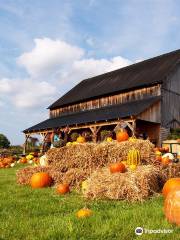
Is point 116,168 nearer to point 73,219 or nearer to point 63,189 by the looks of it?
→ point 63,189

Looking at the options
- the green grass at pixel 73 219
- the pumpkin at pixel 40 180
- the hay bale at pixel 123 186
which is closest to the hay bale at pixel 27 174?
the pumpkin at pixel 40 180

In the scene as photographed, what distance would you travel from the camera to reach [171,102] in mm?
27484

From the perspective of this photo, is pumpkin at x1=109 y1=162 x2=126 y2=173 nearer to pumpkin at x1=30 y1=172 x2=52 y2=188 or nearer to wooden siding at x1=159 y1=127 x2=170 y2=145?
pumpkin at x1=30 y1=172 x2=52 y2=188

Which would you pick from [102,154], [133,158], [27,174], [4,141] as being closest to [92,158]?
[102,154]

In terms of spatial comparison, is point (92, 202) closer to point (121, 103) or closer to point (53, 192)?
point (53, 192)

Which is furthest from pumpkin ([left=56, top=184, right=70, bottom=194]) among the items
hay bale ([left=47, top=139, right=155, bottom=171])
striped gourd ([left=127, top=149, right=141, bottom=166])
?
striped gourd ([left=127, top=149, right=141, bottom=166])

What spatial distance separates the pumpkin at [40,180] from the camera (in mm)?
9688

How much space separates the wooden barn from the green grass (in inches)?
610

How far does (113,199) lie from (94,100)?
25.3 metres

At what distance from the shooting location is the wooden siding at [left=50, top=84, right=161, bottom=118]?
2712 cm

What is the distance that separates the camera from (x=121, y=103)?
2942 cm

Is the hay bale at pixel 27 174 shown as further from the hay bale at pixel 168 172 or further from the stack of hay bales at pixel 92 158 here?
the hay bale at pixel 168 172

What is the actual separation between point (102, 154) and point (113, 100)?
65.0 ft

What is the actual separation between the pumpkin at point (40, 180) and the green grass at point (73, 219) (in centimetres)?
188
